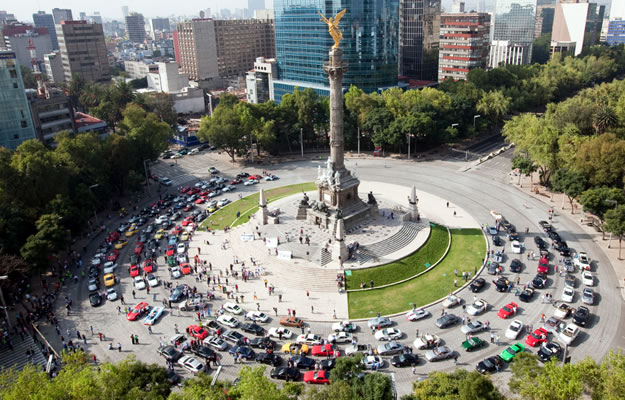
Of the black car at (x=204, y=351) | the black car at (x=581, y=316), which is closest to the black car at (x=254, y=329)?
the black car at (x=204, y=351)

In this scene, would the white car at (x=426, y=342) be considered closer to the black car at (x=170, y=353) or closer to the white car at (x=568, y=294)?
the white car at (x=568, y=294)

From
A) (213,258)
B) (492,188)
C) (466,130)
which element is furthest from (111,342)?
(466,130)

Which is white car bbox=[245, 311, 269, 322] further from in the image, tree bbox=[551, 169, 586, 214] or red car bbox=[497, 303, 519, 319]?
tree bbox=[551, 169, 586, 214]

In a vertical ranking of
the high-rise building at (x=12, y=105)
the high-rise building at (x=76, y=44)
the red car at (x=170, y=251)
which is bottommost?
the red car at (x=170, y=251)

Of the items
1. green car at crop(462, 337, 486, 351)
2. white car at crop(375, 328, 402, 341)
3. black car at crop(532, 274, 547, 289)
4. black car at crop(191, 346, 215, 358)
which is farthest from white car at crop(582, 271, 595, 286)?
black car at crop(191, 346, 215, 358)

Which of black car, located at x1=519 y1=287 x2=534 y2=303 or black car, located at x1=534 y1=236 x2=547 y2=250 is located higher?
black car, located at x1=534 y1=236 x2=547 y2=250

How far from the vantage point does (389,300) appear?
183ft

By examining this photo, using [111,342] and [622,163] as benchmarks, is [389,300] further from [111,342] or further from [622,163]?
[622,163]

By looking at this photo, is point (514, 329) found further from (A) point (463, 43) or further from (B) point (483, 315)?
(A) point (463, 43)

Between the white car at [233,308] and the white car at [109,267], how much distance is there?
64.2 feet

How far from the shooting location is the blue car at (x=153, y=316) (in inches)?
2068

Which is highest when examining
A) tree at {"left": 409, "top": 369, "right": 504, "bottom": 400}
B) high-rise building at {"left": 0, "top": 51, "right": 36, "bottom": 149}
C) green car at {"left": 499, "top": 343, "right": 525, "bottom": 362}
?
high-rise building at {"left": 0, "top": 51, "right": 36, "bottom": 149}

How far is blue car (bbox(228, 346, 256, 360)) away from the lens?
46219 mm

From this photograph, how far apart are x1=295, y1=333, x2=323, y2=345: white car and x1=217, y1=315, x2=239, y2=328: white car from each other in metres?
7.63
